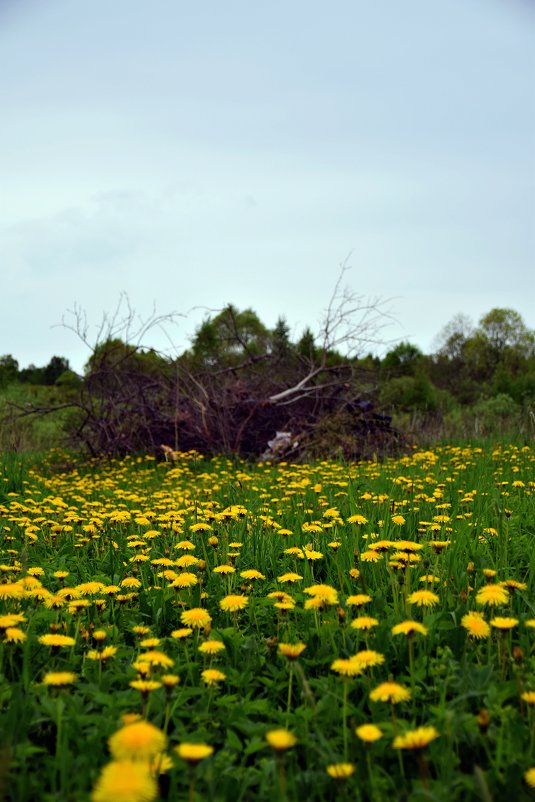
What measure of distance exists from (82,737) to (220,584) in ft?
4.05

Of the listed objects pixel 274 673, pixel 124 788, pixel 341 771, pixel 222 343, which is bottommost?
pixel 274 673

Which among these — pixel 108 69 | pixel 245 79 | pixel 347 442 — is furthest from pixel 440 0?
pixel 347 442

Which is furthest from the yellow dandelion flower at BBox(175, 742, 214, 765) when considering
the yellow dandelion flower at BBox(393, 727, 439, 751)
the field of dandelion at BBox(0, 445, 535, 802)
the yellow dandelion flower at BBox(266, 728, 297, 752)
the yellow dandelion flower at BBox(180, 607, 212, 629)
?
the yellow dandelion flower at BBox(180, 607, 212, 629)

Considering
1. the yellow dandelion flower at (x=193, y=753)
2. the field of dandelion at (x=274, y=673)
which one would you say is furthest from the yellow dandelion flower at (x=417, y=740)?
the yellow dandelion flower at (x=193, y=753)

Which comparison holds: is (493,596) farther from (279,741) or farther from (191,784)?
(191,784)

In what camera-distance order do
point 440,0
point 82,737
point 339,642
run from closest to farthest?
point 82,737 < point 339,642 < point 440,0

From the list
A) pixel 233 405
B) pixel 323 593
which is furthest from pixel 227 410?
pixel 323 593

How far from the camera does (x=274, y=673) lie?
1.81m

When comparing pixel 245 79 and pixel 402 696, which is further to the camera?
pixel 245 79

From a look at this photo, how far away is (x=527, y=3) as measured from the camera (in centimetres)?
757

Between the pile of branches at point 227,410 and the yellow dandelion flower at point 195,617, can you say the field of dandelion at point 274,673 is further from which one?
the pile of branches at point 227,410

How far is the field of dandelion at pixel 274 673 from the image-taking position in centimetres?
125

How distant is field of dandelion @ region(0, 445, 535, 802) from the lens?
1250 mm

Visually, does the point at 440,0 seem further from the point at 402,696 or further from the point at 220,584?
the point at 402,696
